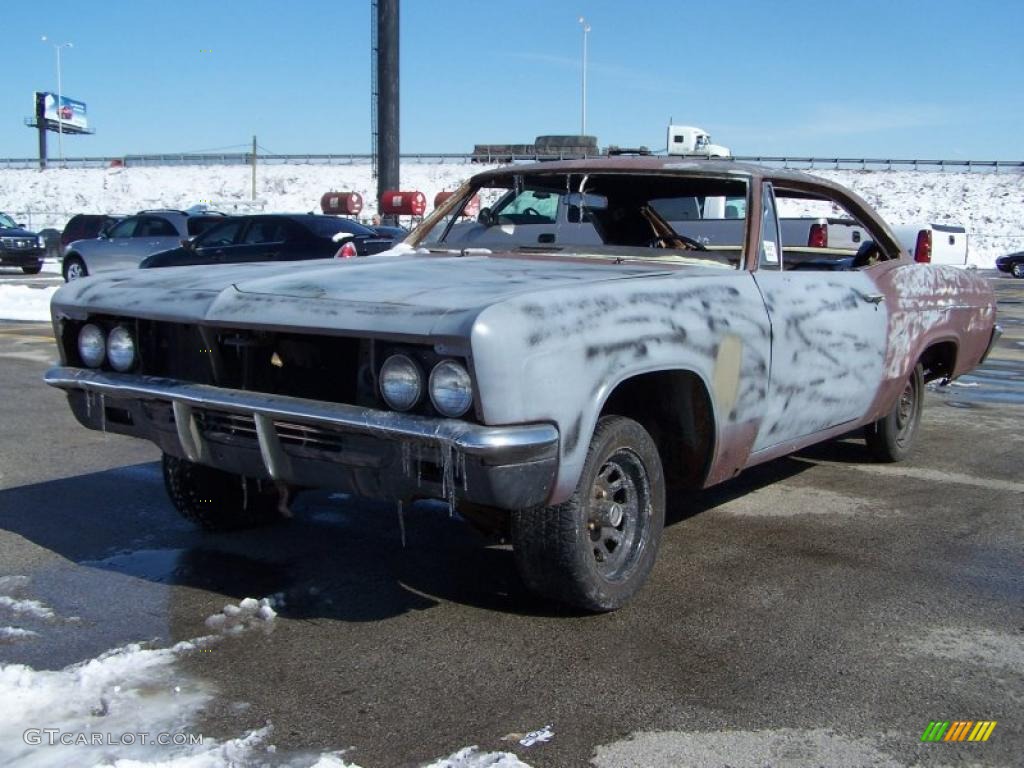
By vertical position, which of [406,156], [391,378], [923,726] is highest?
[406,156]

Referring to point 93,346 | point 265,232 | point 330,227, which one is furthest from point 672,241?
point 265,232

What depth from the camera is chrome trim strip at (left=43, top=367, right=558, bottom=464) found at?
3055mm

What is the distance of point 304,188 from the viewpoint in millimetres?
67000

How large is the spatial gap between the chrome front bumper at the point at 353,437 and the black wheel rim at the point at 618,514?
0.48 meters

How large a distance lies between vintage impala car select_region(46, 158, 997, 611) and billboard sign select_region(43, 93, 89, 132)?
297ft

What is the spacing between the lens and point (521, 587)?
4.01 m

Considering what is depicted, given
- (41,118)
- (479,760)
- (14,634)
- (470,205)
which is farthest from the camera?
(41,118)

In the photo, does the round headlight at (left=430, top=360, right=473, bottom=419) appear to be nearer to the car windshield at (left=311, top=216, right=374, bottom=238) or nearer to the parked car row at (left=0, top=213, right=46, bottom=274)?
the car windshield at (left=311, top=216, right=374, bottom=238)

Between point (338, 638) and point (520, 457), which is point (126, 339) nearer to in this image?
point (338, 638)

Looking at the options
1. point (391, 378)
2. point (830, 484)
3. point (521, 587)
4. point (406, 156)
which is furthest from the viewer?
point (406, 156)

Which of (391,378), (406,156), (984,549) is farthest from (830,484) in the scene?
(406,156)

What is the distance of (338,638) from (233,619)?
41 centimetres

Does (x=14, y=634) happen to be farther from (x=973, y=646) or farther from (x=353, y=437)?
(x=973, y=646)

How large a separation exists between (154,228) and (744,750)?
60.7ft
